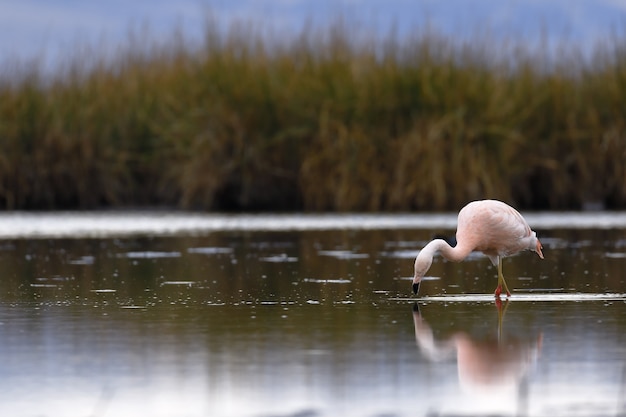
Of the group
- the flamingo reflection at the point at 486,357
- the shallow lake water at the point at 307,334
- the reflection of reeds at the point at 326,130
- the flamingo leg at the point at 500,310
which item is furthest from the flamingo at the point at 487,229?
the reflection of reeds at the point at 326,130

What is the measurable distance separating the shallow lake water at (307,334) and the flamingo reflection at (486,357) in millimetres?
11

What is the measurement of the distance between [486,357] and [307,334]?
3.88 ft

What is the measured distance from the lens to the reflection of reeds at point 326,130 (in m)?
20.7

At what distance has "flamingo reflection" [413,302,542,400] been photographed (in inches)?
228

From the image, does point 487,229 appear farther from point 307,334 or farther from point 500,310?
point 307,334

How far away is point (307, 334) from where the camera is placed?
7406 millimetres

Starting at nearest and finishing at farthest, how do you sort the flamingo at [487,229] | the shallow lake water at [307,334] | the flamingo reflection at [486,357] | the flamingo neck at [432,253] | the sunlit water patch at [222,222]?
the shallow lake water at [307,334] < the flamingo reflection at [486,357] < the flamingo neck at [432,253] < the flamingo at [487,229] < the sunlit water patch at [222,222]

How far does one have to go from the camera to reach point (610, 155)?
21.1 metres

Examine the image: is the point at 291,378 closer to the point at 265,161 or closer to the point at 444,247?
the point at 444,247

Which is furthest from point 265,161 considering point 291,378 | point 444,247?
point 291,378

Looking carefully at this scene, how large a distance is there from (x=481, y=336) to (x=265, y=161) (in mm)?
14320

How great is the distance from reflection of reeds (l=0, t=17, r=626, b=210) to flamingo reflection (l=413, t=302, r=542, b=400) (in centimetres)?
1289

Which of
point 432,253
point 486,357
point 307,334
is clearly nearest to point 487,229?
point 432,253

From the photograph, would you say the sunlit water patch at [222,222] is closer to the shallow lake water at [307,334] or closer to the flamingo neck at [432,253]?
the shallow lake water at [307,334]
